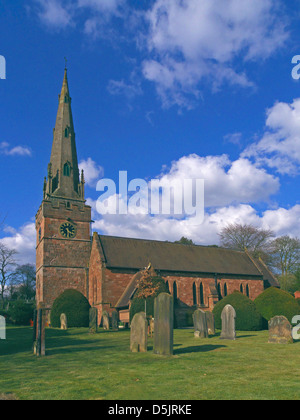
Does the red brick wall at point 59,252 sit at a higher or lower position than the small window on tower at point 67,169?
lower

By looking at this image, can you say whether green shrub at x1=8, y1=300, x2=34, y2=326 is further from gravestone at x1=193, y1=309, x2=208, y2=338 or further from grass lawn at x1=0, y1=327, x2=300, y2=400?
grass lawn at x1=0, y1=327, x2=300, y2=400

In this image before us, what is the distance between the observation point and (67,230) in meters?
37.7

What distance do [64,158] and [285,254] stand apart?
4109 centimetres

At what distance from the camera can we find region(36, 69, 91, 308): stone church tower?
3572 centimetres

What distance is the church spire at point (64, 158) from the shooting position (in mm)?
39506

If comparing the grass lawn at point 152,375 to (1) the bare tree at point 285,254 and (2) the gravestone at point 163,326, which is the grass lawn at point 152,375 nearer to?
(2) the gravestone at point 163,326

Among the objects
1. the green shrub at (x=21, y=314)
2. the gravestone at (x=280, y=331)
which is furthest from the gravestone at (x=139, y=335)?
the green shrub at (x=21, y=314)

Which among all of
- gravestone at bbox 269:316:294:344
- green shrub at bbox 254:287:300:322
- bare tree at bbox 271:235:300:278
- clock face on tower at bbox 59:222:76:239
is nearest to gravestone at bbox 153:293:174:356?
gravestone at bbox 269:316:294:344

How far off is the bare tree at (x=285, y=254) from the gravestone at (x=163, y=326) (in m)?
51.6

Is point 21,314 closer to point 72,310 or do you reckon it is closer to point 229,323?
point 72,310

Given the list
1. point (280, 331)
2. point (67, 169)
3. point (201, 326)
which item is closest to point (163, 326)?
point (201, 326)

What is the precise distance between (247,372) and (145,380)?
2770 mm
